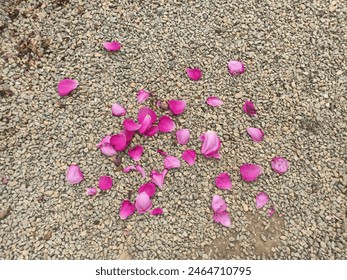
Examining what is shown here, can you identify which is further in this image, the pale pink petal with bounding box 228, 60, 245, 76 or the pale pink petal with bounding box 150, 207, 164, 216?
the pale pink petal with bounding box 228, 60, 245, 76

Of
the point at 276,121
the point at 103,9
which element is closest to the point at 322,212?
the point at 276,121

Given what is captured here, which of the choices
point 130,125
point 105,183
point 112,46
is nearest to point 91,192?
point 105,183

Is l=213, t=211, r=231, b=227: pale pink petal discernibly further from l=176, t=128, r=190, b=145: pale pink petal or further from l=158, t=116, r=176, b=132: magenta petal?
l=158, t=116, r=176, b=132: magenta petal

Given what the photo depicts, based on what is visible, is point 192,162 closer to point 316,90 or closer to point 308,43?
point 316,90

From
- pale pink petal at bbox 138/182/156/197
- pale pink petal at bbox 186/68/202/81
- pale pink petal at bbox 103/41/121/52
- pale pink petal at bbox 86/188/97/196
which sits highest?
pale pink petal at bbox 103/41/121/52

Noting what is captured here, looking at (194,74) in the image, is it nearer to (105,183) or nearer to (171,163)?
(171,163)

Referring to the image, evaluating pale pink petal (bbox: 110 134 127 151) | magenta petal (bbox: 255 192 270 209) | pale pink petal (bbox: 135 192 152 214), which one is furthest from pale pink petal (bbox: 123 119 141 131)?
magenta petal (bbox: 255 192 270 209)

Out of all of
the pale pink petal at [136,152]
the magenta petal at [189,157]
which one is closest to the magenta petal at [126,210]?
the pale pink petal at [136,152]
